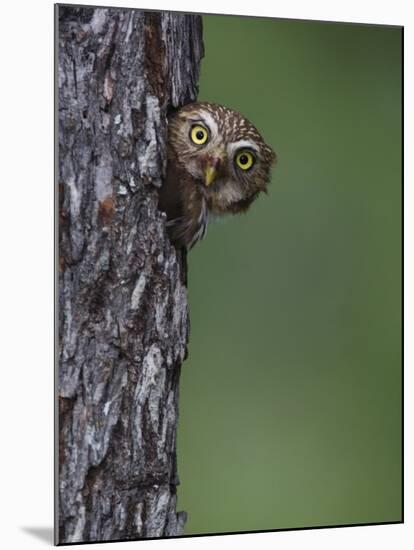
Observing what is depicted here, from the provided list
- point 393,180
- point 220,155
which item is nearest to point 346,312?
point 393,180

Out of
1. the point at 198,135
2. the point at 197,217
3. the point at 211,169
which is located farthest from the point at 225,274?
the point at 198,135

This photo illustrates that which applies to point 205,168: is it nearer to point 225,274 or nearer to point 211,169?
point 211,169

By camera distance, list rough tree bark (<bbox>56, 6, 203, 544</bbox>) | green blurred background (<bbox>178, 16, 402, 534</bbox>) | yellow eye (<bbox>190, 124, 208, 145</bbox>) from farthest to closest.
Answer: green blurred background (<bbox>178, 16, 402, 534</bbox>) < yellow eye (<bbox>190, 124, 208, 145</bbox>) < rough tree bark (<bbox>56, 6, 203, 544</bbox>)

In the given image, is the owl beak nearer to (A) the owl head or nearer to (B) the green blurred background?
(A) the owl head

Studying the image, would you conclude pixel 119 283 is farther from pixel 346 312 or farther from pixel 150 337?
pixel 346 312

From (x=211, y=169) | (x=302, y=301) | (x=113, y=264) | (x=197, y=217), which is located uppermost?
(x=211, y=169)

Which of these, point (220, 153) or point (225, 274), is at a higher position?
point (220, 153)

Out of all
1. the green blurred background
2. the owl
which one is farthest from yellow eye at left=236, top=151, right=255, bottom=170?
the green blurred background

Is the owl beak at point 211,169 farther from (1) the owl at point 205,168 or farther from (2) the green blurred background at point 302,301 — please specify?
(2) the green blurred background at point 302,301
